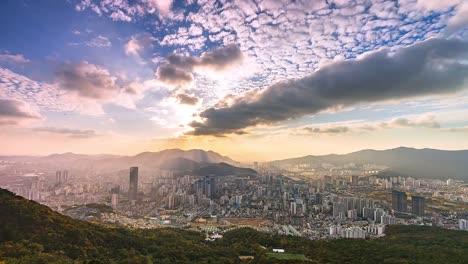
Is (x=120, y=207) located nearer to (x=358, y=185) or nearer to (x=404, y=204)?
(x=404, y=204)

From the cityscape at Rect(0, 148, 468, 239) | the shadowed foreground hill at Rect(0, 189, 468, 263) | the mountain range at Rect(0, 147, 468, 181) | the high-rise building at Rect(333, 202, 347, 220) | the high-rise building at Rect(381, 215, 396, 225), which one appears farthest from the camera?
the mountain range at Rect(0, 147, 468, 181)

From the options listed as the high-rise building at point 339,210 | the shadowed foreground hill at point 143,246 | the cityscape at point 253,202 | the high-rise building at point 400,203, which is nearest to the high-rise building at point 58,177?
the cityscape at point 253,202

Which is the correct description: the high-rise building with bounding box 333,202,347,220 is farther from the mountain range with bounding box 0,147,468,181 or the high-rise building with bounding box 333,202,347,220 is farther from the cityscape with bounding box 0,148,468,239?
the mountain range with bounding box 0,147,468,181

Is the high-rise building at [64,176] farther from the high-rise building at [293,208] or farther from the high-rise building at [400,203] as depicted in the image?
the high-rise building at [400,203]

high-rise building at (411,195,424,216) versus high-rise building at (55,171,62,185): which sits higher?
high-rise building at (55,171,62,185)

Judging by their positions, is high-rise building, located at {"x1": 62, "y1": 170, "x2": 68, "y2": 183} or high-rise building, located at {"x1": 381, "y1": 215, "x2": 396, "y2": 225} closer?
high-rise building, located at {"x1": 381, "y1": 215, "x2": 396, "y2": 225}

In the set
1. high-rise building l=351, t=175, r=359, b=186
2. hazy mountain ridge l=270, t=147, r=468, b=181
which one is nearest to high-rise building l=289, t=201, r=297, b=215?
high-rise building l=351, t=175, r=359, b=186
